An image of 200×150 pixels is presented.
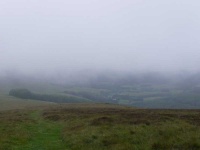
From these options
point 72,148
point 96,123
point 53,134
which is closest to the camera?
point 72,148

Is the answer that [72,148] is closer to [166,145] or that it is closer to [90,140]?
[90,140]

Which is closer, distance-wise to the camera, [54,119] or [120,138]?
[120,138]

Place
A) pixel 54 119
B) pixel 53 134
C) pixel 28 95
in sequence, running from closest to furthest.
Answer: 1. pixel 53 134
2. pixel 54 119
3. pixel 28 95

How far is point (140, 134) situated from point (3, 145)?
1002cm

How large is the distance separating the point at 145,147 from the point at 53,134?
13119 mm

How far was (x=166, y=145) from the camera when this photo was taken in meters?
20.4

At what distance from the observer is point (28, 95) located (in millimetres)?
191625

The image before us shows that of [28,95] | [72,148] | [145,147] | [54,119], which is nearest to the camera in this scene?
[145,147]

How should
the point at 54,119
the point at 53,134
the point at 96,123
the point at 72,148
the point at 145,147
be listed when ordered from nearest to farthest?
the point at 145,147
the point at 72,148
the point at 53,134
the point at 96,123
the point at 54,119

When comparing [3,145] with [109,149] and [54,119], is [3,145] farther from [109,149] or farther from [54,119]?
[54,119]

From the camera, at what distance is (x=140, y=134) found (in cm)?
2530

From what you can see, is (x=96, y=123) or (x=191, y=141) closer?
(x=191, y=141)

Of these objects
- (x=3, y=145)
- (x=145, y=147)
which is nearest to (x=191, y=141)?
(x=145, y=147)

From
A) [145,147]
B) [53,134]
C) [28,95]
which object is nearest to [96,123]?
[53,134]
